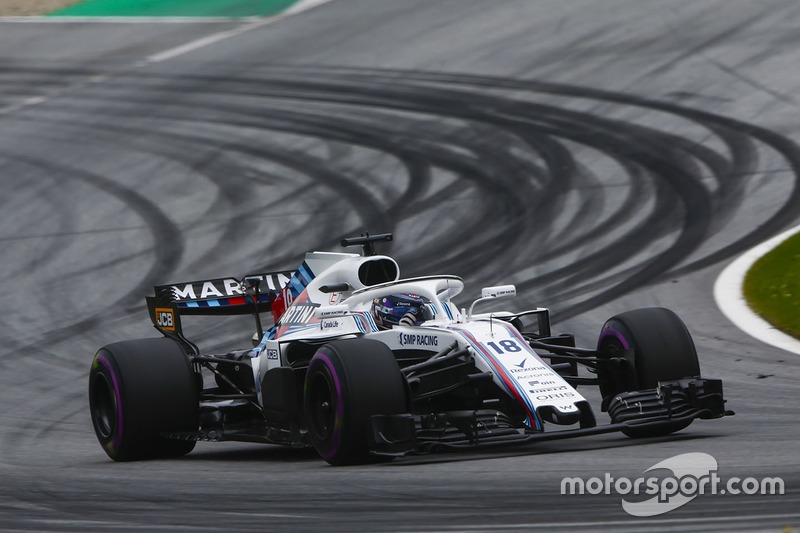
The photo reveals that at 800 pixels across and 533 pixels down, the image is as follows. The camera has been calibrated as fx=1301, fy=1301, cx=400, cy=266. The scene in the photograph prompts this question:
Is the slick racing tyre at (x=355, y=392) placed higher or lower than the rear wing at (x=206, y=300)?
lower

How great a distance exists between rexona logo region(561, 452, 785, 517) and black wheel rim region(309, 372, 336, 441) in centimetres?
187

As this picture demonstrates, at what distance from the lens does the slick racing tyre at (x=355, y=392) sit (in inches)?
314

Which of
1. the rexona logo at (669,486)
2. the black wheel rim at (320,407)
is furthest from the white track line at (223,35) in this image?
the rexona logo at (669,486)

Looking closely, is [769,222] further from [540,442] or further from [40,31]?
[40,31]

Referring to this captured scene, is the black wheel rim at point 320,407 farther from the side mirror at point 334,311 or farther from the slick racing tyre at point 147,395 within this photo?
the slick racing tyre at point 147,395

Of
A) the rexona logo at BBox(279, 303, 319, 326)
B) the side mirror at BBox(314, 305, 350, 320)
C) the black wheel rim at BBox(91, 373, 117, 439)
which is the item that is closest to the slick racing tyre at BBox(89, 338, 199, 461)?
the black wheel rim at BBox(91, 373, 117, 439)

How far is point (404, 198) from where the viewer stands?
19.0 meters

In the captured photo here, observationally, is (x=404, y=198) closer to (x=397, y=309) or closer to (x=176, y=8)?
(x=397, y=309)

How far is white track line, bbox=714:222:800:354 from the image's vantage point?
1253 centimetres

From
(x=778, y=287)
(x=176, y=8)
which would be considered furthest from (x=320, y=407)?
(x=176, y=8)

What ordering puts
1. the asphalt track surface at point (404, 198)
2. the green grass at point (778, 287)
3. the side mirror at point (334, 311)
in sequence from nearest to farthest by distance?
the asphalt track surface at point (404, 198)
the side mirror at point (334, 311)
the green grass at point (778, 287)

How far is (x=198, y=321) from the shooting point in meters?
15.2

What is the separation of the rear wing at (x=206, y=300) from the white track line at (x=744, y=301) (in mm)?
4860

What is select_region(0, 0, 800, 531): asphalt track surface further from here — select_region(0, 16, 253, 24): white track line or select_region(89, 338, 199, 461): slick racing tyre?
select_region(0, 16, 253, 24): white track line
